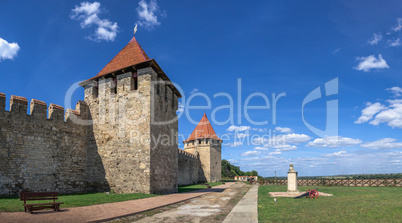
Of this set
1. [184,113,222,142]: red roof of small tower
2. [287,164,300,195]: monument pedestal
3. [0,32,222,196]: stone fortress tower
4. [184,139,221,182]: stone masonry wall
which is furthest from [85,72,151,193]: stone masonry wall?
[184,113,222,142]: red roof of small tower

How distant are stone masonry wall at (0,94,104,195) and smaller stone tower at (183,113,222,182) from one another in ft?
79.8

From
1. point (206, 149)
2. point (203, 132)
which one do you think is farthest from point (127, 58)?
point (203, 132)

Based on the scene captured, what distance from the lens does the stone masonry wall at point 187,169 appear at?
3066 centimetres

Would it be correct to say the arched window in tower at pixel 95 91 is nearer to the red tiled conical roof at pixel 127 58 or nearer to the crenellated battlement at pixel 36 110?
the red tiled conical roof at pixel 127 58

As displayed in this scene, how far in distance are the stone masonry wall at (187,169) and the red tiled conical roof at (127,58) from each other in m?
16.1

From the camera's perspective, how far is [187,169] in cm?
3275

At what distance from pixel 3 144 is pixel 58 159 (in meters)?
2.86

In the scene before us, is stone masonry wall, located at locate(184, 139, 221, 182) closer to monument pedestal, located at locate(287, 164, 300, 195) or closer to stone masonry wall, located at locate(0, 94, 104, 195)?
monument pedestal, located at locate(287, 164, 300, 195)

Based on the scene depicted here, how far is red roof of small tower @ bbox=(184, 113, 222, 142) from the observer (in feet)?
132

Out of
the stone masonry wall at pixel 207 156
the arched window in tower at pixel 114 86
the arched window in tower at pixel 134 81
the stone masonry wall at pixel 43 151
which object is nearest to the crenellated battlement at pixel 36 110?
the stone masonry wall at pixel 43 151

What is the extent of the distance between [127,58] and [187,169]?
775 inches

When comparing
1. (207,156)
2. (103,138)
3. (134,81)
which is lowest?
(207,156)

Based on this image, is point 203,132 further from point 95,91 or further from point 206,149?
point 95,91

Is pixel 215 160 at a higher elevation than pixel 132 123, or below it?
below
